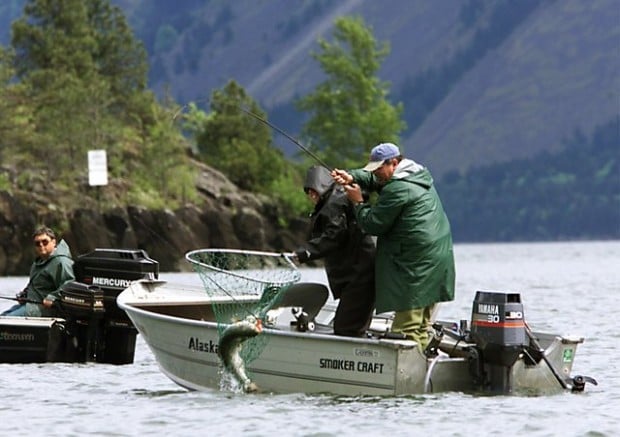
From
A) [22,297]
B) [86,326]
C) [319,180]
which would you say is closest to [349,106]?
[22,297]

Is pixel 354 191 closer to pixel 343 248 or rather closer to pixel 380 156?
pixel 380 156

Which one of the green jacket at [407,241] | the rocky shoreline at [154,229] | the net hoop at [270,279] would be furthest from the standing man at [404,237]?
the rocky shoreline at [154,229]

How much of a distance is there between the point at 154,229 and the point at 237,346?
163 feet

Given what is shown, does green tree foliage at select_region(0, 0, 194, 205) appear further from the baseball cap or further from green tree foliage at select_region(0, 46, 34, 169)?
the baseball cap

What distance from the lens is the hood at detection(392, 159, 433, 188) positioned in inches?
608

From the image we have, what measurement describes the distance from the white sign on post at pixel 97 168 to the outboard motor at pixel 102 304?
4632 centimetres

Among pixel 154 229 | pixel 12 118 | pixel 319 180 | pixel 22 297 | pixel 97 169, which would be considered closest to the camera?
pixel 319 180

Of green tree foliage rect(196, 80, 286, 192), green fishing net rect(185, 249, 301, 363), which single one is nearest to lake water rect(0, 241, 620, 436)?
green fishing net rect(185, 249, 301, 363)

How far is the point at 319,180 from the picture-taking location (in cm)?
1575

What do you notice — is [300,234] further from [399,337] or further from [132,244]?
[399,337]

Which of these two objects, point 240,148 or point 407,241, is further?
point 240,148

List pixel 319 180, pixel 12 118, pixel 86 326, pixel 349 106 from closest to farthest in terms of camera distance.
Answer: pixel 319 180 < pixel 86 326 < pixel 12 118 < pixel 349 106

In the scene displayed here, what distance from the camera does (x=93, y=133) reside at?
241 ft

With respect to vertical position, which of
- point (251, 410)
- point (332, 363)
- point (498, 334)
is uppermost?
point (498, 334)
